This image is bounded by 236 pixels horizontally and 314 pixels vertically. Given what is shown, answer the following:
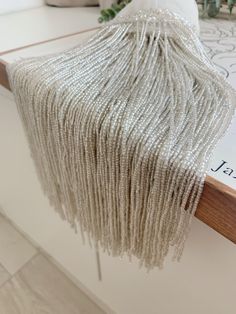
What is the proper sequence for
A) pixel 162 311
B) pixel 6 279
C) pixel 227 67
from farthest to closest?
1. pixel 6 279
2. pixel 162 311
3. pixel 227 67

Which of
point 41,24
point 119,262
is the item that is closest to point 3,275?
point 119,262

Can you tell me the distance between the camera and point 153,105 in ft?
1.16

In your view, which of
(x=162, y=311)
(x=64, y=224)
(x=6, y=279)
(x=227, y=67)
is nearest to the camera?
(x=227, y=67)

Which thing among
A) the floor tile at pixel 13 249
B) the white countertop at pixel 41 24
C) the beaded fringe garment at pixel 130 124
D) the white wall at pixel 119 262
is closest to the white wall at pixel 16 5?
the white countertop at pixel 41 24

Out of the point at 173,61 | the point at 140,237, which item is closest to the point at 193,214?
the point at 140,237

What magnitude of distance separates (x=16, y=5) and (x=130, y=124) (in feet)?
2.21

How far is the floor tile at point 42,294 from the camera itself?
89cm

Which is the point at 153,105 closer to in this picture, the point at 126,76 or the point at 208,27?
the point at 126,76

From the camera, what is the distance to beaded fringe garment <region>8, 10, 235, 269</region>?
317mm

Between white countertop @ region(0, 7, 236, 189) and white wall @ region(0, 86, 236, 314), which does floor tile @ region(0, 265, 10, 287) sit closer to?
white wall @ region(0, 86, 236, 314)

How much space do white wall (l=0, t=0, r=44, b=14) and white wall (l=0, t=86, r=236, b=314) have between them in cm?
31

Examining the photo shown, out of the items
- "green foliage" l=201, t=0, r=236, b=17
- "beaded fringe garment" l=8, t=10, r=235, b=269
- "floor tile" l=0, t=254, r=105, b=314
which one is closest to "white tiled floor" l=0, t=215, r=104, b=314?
"floor tile" l=0, t=254, r=105, b=314

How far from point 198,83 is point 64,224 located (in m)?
0.49

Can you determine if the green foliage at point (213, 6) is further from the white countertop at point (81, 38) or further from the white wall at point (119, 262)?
the white wall at point (119, 262)
